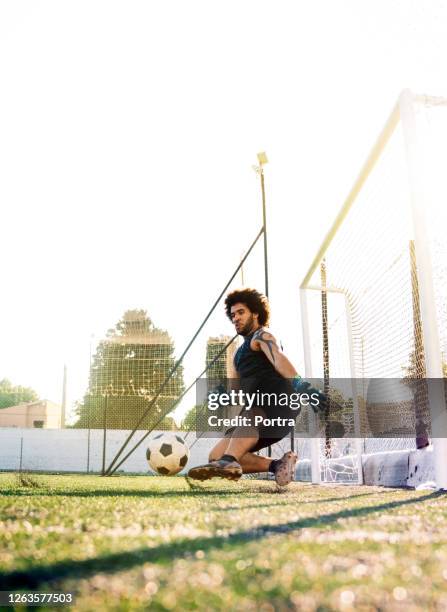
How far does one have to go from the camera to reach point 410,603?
107cm

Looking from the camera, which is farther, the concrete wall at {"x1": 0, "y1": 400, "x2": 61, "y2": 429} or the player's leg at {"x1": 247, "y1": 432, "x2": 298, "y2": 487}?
the concrete wall at {"x1": 0, "y1": 400, "x2": 61, "y2": 429}

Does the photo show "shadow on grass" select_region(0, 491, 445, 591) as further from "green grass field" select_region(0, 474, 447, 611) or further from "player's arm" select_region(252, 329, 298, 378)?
"player's arm" select_region(252, 329, 298, 378)

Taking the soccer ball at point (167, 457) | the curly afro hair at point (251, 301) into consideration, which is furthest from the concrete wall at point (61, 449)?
the curly afro hair at point (251, 301)

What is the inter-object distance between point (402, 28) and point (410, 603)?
226 inches

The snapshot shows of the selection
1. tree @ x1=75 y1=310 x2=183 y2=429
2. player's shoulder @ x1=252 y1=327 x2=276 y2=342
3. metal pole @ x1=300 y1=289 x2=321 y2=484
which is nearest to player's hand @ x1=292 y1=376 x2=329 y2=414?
player's shoulder @ x1=252 y1=327 x2=276 y2=342

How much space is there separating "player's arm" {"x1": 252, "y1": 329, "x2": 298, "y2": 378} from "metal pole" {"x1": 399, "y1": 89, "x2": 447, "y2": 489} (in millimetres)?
1009

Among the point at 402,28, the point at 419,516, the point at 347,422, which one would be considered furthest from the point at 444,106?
the point at 347,422

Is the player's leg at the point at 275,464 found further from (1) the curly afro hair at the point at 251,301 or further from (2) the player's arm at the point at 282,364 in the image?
(1) the curly afro hair at the point at 251,301

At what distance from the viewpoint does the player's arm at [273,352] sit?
176 inches

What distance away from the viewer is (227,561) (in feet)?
4.43

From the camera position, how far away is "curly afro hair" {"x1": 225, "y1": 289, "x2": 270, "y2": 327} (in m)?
4.99

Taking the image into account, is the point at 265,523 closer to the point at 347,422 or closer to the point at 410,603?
the point at 410,603

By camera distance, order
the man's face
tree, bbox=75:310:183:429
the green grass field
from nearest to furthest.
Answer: the green grass field < the man's face < tree, bbox=75:310:183:429

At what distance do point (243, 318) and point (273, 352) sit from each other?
0.52 m
